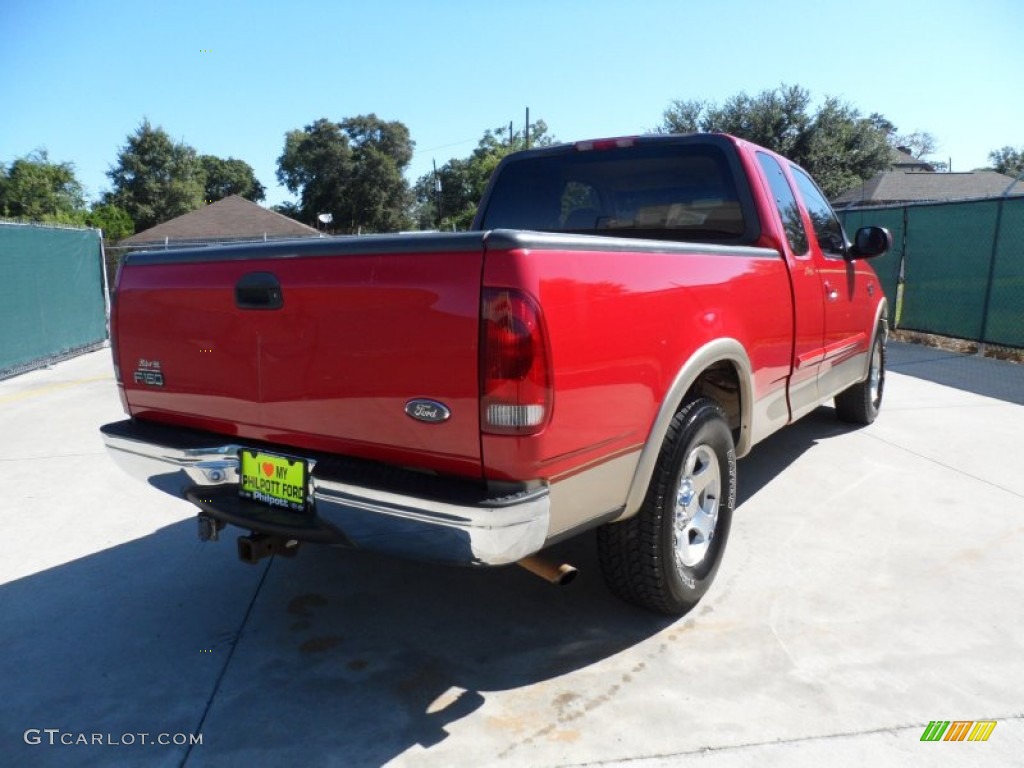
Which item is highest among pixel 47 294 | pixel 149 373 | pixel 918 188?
pixel 918 188

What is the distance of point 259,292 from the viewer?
100 inches

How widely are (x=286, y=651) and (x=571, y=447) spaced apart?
1490mm

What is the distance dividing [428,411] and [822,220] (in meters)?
3.58

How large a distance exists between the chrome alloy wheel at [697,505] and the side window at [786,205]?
1.49m

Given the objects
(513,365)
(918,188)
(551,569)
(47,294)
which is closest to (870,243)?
Answer: (551,569)

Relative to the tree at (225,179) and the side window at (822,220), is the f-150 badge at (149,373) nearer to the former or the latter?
the side window at (822,220)

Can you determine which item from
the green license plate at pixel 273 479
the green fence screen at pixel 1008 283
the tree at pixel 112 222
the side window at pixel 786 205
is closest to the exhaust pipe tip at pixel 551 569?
the green license plate at pixel 273 479

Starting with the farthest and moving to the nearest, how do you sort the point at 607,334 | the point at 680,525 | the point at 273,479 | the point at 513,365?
1. the point at 680,525
2. the point at 273,479
3. the point at 607,334
4. the point at 513,365

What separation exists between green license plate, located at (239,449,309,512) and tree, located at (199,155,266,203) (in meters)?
79.6

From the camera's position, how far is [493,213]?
14.6 ft

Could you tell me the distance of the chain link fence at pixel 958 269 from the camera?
30.7ft

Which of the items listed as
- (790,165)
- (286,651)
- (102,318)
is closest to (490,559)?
(286,651)

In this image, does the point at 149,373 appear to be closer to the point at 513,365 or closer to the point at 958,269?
the point at 513,365

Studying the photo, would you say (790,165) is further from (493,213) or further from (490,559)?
(490,559)
